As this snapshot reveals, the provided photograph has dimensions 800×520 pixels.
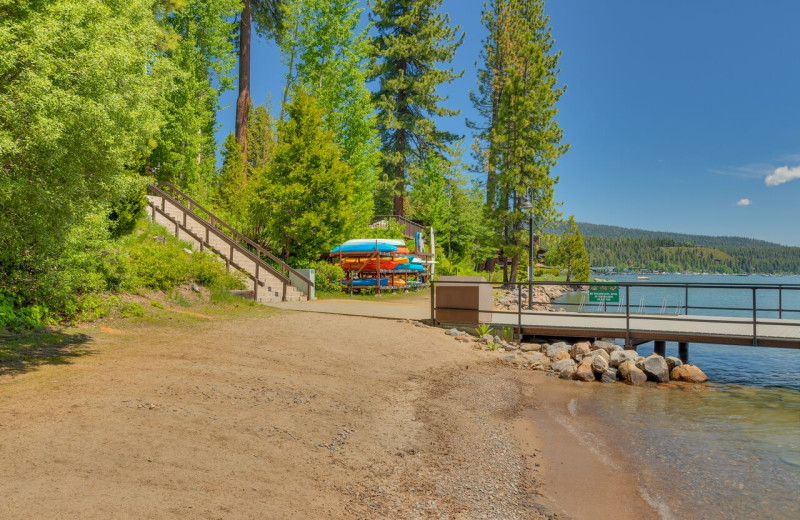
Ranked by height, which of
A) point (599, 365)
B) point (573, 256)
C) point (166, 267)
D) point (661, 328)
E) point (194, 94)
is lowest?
point (599, 365)

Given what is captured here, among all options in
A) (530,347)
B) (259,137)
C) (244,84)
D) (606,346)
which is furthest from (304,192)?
(259,137)

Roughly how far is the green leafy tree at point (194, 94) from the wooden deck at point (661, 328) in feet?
72.3

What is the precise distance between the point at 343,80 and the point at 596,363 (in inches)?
1072

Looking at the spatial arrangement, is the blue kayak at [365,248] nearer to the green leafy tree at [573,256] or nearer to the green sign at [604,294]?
the green sign at [604,294]

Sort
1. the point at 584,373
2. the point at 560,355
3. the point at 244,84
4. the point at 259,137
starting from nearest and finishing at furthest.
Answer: the point at 584,373 < the point at 560,355 < the point at 244,84 < the point at 259,137

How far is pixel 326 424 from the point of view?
6523mm

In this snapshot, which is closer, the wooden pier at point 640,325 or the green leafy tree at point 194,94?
→ the wooden pier at point 640,325

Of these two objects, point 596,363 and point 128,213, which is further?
point 128,213

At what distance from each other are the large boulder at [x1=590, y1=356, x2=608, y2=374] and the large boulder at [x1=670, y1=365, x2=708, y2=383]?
179 centimetres

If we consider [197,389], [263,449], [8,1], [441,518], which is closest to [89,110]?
[8,1]

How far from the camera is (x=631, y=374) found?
11.7 m

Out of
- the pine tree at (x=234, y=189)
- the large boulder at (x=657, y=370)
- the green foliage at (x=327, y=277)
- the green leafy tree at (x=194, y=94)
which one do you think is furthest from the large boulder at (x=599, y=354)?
the green leafy tree at (x=194, y=94)

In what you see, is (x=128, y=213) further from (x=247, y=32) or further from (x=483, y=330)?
(x=247, y=32)

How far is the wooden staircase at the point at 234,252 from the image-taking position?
20.2 meters
